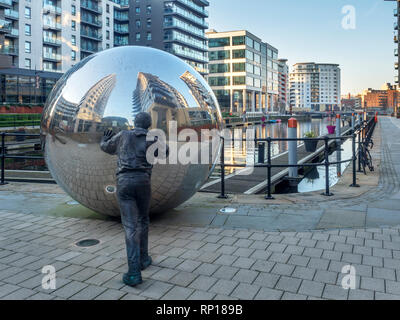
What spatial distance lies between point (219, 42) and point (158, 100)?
113 m

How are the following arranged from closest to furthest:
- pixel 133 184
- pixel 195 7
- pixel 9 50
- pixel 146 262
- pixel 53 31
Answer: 1. pixel 133 184
2. pixel 146 262
3. pixel 9 50
4. pixel 53 31
5. pixel 195 7

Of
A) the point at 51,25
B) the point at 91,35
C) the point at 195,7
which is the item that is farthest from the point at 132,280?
the point at 195,7

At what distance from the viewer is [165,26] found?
295 feet

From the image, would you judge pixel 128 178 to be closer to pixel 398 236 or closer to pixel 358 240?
pixel 358 240

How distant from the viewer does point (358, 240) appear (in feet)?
17.5

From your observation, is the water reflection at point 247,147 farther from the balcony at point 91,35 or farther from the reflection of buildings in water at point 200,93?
the balcony at point 91,35

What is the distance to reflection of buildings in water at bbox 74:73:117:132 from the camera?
525 cm

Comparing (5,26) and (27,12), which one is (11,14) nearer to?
(27,12)

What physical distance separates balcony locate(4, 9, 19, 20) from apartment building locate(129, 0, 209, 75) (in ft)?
105

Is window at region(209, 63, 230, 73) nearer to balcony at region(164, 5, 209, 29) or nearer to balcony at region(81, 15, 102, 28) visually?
balcony at region(164, 5, 209, 29)

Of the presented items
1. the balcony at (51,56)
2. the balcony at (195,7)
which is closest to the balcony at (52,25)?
the balcony at (51,56)

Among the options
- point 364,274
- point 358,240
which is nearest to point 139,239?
point 364,274

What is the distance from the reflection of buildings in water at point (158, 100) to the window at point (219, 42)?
111 meters

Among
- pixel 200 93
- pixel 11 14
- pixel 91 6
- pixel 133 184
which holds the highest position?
pixel 91 6
